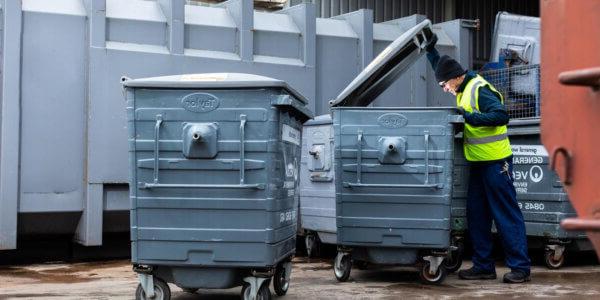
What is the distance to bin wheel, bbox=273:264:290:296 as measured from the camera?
14.5 ft

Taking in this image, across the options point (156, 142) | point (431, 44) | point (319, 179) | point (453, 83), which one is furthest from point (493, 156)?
point (156, 142)

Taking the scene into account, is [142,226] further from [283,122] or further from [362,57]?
[362,57]

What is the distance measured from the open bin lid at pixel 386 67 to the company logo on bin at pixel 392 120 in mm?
360

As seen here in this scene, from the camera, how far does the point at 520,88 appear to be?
669cm

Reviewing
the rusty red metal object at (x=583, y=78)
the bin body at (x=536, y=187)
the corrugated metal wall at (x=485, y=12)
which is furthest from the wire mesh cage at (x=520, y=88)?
the rusty red metal object at (x=583, y=78)

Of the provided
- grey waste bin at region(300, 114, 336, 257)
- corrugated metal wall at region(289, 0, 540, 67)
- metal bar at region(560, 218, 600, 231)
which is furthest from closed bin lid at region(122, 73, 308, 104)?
corrugated metal wall at region(289, 0, 540, 67)

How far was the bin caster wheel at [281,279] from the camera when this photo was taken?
173 inches

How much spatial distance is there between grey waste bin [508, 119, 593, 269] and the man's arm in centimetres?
109

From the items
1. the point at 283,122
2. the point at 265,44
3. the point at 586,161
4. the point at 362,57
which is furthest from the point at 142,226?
the point at 362,57

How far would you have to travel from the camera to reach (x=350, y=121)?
16.7 ft

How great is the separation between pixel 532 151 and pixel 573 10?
4.56 meters

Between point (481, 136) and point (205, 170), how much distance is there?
7.05 feet

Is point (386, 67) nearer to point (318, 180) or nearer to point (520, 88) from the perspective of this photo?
point (318, 180)

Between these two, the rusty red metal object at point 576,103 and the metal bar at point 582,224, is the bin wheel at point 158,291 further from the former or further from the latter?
the metal bar at point 582,224
